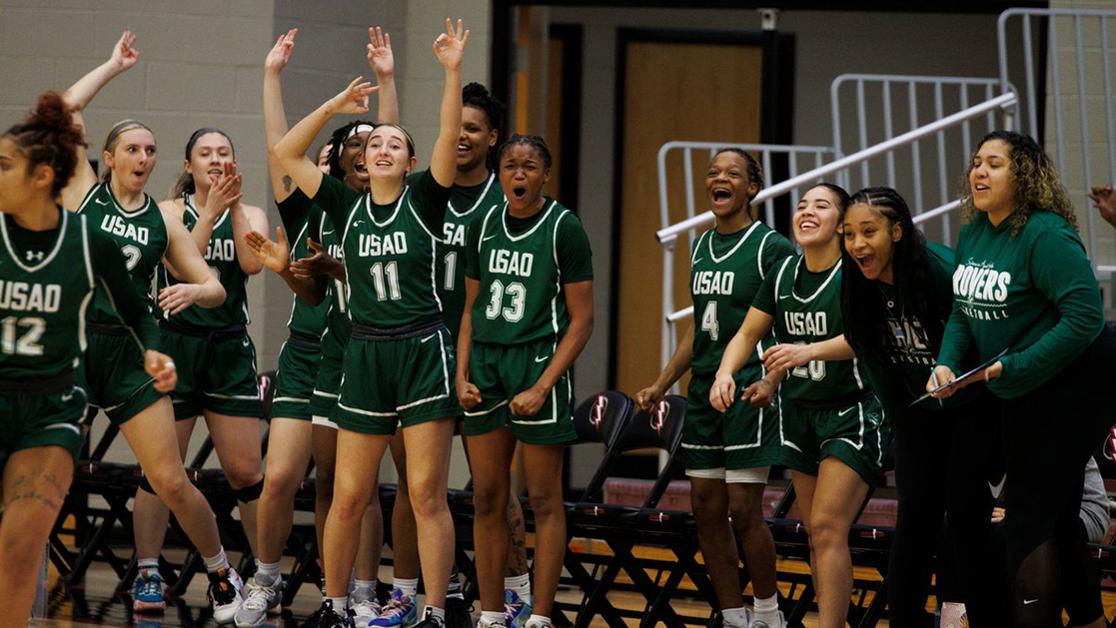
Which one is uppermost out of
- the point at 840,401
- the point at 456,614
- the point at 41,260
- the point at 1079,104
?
the point at 1079,104

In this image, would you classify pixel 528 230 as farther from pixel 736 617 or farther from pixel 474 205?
pixel 736 617

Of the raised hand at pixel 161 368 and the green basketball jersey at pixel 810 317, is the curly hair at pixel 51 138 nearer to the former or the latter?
the raised hand at pixel 161 368

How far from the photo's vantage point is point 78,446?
13.5ft

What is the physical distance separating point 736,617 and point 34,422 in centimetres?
262

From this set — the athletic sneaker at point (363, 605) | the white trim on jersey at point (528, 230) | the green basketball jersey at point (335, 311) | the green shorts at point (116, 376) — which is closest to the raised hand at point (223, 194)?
the green basketball jersey at point (335, 311)

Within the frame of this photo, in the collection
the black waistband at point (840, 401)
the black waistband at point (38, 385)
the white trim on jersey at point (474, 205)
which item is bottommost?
the black waistband at point (38, 385)

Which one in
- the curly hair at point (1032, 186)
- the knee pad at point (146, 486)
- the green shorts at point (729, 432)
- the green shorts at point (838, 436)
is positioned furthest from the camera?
the knee pad at point (146, 486)

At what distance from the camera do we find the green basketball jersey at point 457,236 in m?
5.82

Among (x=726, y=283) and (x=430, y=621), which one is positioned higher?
(x=726, y=283)

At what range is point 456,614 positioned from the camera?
5.77m

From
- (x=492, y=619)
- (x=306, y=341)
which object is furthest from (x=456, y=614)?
(x=306, y=341)

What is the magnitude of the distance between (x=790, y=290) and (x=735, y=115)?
5403 millimetres

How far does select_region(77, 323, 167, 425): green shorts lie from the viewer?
5.11 metres

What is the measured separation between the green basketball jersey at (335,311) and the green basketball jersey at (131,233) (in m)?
0.62
